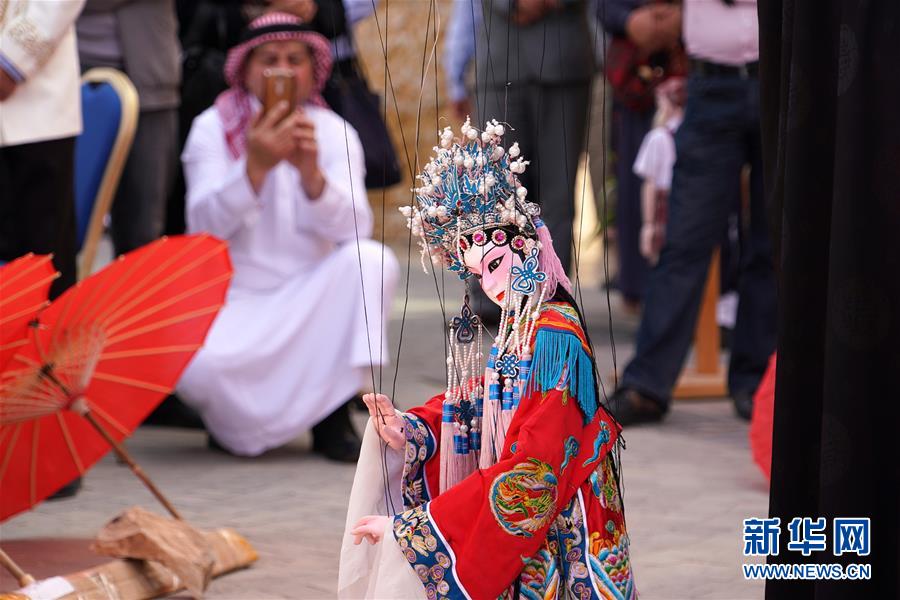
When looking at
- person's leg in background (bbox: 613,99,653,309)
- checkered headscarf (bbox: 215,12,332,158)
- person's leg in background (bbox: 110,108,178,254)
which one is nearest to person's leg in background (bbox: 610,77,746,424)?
checkered headscarf (bbox: 215,12,332,158)

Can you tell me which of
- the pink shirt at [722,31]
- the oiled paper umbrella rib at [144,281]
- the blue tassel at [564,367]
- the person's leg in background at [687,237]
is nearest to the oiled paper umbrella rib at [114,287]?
the oiled paper umbrella rib at [144,281]

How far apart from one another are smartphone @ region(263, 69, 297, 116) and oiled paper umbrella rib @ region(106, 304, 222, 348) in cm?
123

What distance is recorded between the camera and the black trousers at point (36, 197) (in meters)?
3.81

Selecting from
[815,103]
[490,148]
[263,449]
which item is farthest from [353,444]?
[815,103]

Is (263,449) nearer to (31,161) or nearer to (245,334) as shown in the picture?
(245,334)

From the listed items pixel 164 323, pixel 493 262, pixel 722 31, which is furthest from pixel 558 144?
pixel 493 262

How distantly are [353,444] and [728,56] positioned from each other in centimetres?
191

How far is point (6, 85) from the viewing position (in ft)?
12.0

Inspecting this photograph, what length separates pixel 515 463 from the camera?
2.12 metres

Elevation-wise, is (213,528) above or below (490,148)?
below

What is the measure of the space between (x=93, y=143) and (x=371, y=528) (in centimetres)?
241

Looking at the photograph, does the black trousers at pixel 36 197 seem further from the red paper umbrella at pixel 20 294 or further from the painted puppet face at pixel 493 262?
the painted puppet face at pixel 493 262

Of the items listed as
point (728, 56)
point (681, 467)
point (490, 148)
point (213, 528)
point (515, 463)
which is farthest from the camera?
point (728, 56)

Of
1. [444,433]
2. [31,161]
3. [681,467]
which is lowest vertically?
[681,467]
